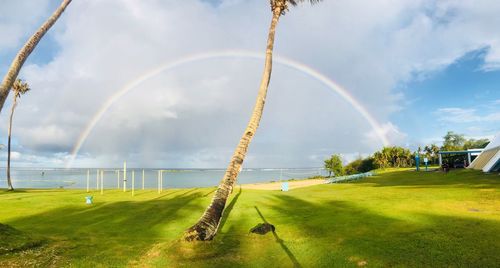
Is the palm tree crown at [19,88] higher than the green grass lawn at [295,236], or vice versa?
the palm tree crown at [19,88]

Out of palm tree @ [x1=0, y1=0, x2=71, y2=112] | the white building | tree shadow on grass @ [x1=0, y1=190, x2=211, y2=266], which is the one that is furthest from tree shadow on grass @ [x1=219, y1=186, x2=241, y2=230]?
the white building

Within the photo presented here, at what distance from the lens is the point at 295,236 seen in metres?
15.5

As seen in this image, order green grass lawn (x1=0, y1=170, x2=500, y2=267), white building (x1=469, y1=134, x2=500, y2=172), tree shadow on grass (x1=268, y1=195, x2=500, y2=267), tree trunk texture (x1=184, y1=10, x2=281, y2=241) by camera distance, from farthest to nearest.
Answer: white building (x1=469, y1=134, x2=500, y2=172) < tree trunk texture (x1=184, y1=10, x2=281, y2=241) < green grass lawn (x1=0, y1=170, x2=500, y2=267) < tree shadow on grass (x1=268, y1=195, x2=500, y2=267)

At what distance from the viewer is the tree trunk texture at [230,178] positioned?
14.7 metres

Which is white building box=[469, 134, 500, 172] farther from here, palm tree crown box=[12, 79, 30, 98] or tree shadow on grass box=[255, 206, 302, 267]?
palm tree crown box=[12, 79, 30, 98]

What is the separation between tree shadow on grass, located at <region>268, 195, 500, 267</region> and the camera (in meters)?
11.1

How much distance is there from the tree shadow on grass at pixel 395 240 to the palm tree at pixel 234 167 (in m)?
3.40

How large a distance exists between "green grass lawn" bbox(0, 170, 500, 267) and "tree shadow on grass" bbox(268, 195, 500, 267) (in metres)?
0.03

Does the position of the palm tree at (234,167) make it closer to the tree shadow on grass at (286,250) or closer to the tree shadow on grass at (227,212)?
the tree shadow on grass at (286,250)

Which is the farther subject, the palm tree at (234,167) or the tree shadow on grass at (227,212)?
the tree shadow on grass at (227,212)

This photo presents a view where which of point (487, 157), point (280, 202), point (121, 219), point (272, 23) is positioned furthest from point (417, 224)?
point (487, 157)

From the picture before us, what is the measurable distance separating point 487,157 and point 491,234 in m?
38.8

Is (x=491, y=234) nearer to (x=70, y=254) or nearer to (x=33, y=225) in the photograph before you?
(x=70, y=254)

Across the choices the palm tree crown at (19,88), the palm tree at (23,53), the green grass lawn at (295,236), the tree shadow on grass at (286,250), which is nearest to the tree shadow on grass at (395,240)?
the green grass lawn at (295,236)
